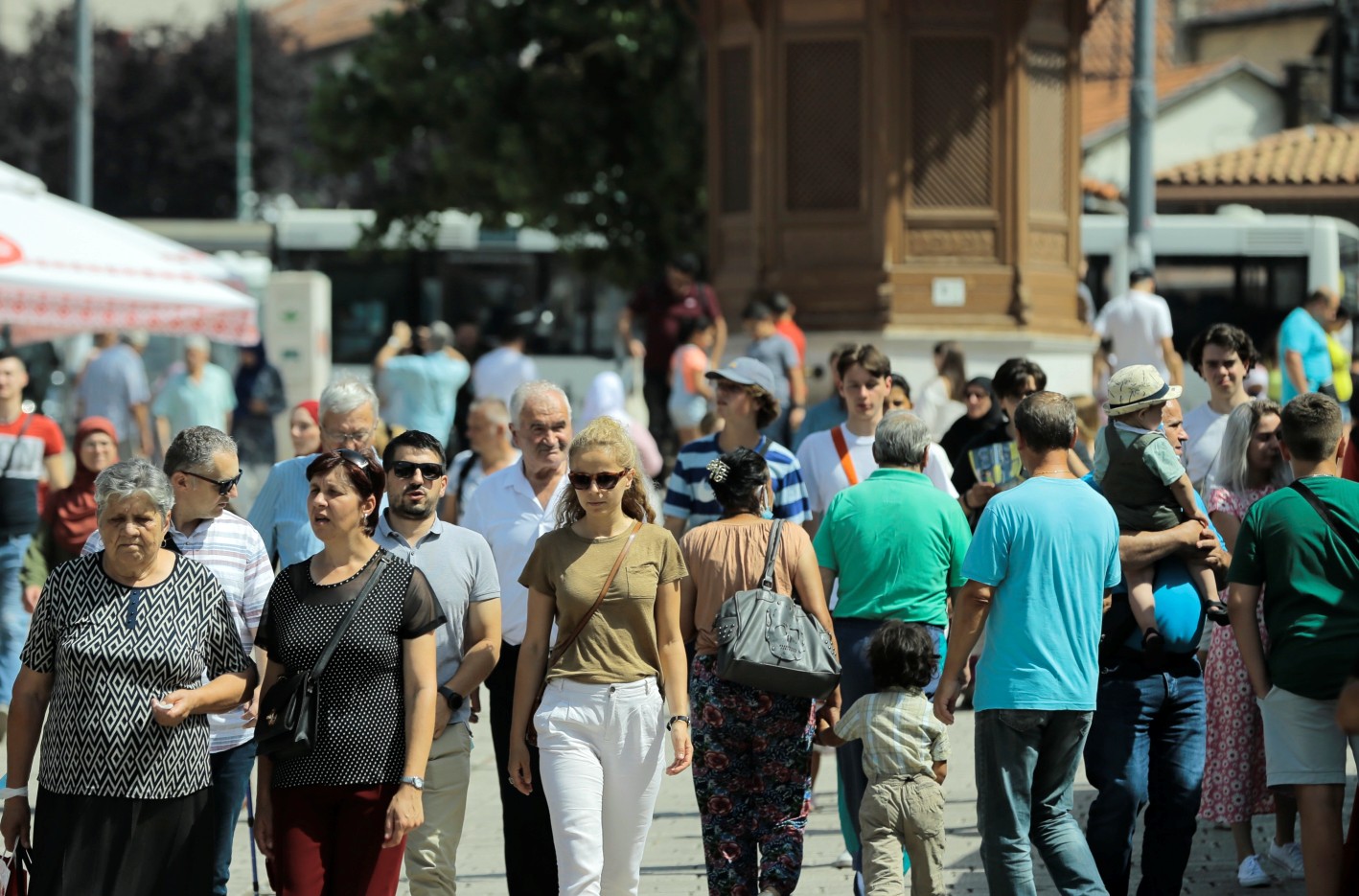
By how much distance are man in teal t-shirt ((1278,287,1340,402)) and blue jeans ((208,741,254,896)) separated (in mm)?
9524

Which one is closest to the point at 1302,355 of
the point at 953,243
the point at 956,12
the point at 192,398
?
the point at 953,243

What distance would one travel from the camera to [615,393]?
12.8 meters

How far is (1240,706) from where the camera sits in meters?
7.53

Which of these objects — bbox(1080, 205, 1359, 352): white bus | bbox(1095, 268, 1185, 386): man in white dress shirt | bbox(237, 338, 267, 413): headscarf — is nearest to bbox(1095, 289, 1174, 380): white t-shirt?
bbox(1095, 268, 1185, 386): man in white dress shirt

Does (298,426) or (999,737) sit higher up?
(298,426)

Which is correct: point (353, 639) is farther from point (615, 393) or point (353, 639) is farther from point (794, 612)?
point (615, 393)

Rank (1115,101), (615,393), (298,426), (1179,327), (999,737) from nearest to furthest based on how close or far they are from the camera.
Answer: (999,737) → (298,426) → (615,393) → (1179,327) → (1115,101)

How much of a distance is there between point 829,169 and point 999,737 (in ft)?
32.1

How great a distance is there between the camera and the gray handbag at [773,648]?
6.41 m

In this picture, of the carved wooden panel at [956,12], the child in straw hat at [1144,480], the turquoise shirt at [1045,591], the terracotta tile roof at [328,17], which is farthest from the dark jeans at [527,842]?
the terracotta tile roof at [328,17]

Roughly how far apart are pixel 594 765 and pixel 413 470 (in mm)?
1129

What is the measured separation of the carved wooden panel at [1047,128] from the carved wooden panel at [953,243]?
1.90 ft

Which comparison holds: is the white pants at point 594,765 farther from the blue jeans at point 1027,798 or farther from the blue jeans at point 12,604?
the blue jeans at point 12,604

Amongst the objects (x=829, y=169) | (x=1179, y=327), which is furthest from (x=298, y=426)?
(x=1179, y=327)
